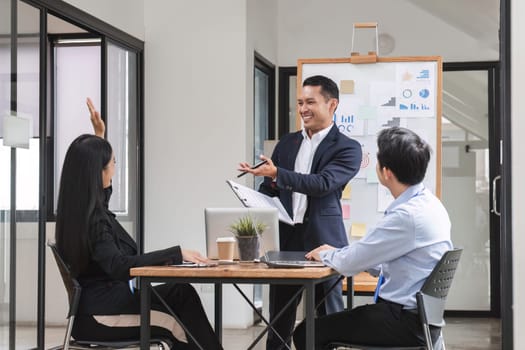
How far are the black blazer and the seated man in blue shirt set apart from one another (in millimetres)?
666

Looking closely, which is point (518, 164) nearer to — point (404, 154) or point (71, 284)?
point (404, 154)

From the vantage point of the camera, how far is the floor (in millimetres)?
5559

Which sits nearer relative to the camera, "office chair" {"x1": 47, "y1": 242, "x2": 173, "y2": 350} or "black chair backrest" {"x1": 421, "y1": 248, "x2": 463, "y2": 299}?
"black chair backrest" {"x1": 421, "y1": 248, "x2": 463, "y2": 299}

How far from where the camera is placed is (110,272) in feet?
11.1

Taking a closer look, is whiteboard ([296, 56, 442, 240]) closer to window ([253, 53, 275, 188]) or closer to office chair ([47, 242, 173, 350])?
window ([253, 53, 275, 188])

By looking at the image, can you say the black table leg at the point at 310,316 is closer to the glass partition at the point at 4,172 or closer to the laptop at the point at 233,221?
the laptop at the point at 233,221

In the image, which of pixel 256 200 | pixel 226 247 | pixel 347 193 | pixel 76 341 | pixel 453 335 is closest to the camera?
pixel 76 341

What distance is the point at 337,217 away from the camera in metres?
4.34

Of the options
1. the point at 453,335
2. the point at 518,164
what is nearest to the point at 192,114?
the point at 453,335

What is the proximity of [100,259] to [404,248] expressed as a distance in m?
1.14

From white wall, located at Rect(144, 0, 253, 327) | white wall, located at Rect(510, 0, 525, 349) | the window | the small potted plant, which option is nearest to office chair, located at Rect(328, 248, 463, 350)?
white wall, located at Rect(510, 0, 525, 349)

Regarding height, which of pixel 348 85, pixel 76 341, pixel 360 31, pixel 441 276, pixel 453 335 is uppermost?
pixel 360 31

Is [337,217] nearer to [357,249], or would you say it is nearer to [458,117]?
[357,249]

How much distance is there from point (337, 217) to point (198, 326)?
3.54 ft
